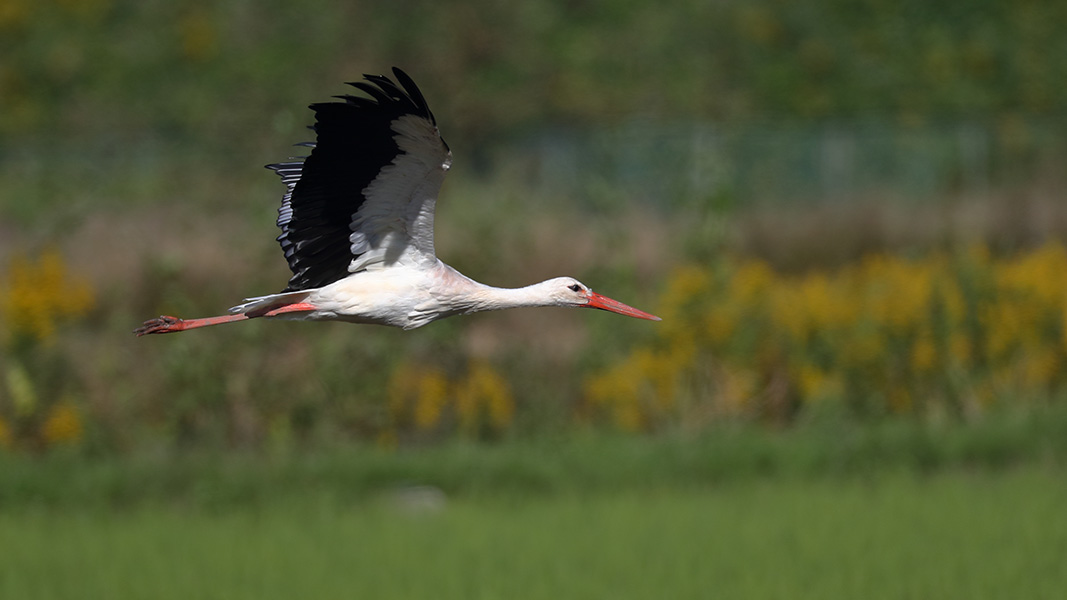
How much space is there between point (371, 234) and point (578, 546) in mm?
3924

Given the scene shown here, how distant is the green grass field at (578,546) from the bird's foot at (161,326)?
8.54 feet

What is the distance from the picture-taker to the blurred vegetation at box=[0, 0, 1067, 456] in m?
11.4

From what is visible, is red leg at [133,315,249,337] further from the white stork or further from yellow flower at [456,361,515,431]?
yellow flower at [456,361,515,431]

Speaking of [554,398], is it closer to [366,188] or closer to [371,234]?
[371,234]

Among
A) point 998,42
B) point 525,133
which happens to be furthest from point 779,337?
point 998,42

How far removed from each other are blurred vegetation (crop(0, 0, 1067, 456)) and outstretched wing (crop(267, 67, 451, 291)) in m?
4.71

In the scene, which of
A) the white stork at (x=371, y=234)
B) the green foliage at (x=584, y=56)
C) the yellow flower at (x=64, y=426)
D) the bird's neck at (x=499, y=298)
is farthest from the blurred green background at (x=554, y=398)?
the green foliage at (x=584, y=56)

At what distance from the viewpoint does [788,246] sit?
55.3 ft

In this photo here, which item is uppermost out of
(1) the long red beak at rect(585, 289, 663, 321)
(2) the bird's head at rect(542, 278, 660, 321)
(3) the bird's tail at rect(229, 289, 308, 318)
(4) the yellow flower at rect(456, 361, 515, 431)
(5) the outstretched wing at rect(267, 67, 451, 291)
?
(5) the outstretched wing at rect(267, 67, 451, 291)

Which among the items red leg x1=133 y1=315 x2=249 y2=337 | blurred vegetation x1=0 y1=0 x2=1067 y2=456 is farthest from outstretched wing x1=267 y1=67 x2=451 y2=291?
blurred vegetation x1=0 y1=0 x2=1067 y2=456

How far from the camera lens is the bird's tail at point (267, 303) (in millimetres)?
5648

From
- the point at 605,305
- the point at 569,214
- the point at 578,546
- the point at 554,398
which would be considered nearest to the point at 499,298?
the point at 605,305

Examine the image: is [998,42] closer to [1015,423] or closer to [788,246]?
[788,246]

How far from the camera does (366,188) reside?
5.59m
